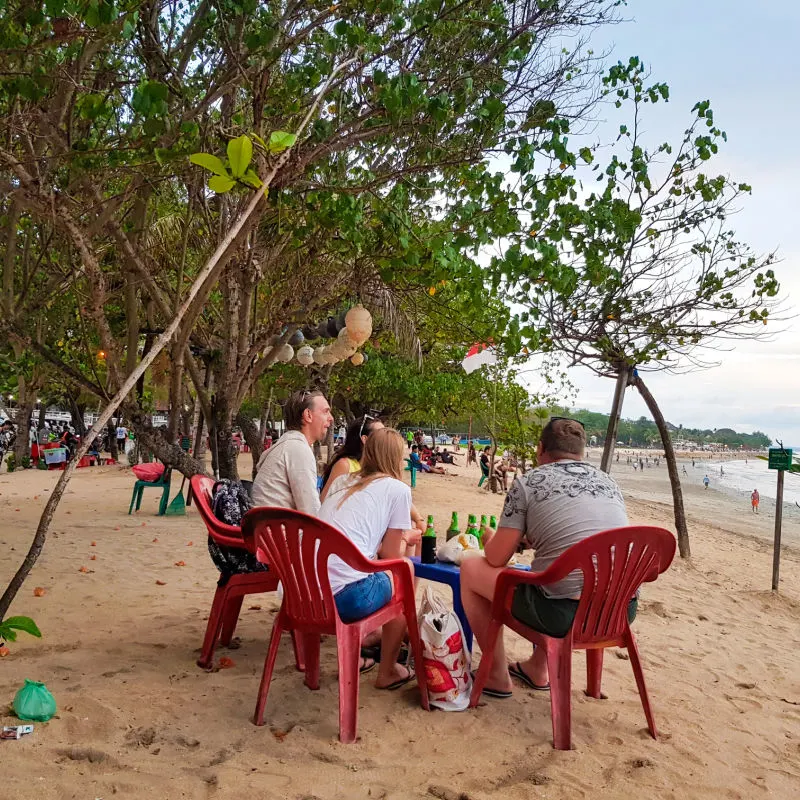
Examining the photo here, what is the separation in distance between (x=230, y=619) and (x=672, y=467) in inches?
256

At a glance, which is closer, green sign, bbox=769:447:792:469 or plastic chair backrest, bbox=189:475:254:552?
plastic chair backrest, bbox=189:475:254:552

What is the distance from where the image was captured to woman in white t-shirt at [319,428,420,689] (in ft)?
9.12

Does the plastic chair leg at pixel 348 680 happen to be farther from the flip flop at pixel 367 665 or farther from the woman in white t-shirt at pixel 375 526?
the flip flop at pixel 367 665

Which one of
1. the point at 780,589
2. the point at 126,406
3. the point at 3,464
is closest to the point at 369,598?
the point at 126,406

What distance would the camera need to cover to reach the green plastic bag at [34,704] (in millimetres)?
2510

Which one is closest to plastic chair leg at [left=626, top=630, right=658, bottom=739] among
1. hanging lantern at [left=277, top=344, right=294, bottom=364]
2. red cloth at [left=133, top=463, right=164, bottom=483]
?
hanging lantern at [left=277, top=344, right=294, bottom=364]

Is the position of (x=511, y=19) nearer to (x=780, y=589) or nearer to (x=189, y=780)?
(x=189, y=780)

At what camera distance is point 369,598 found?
9.13 ft

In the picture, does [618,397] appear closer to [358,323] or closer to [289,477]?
[358,323]

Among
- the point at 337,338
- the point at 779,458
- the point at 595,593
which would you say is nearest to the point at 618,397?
the point at 779,458

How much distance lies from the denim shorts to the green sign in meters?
4.85

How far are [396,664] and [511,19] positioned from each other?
4.33m

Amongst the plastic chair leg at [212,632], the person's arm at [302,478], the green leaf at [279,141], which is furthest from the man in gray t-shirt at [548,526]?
the green leaf at [279,141]

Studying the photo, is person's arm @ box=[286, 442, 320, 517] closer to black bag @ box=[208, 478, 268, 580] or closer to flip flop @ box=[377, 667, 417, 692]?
black bag @ box=[208, 478, 268, 580]
